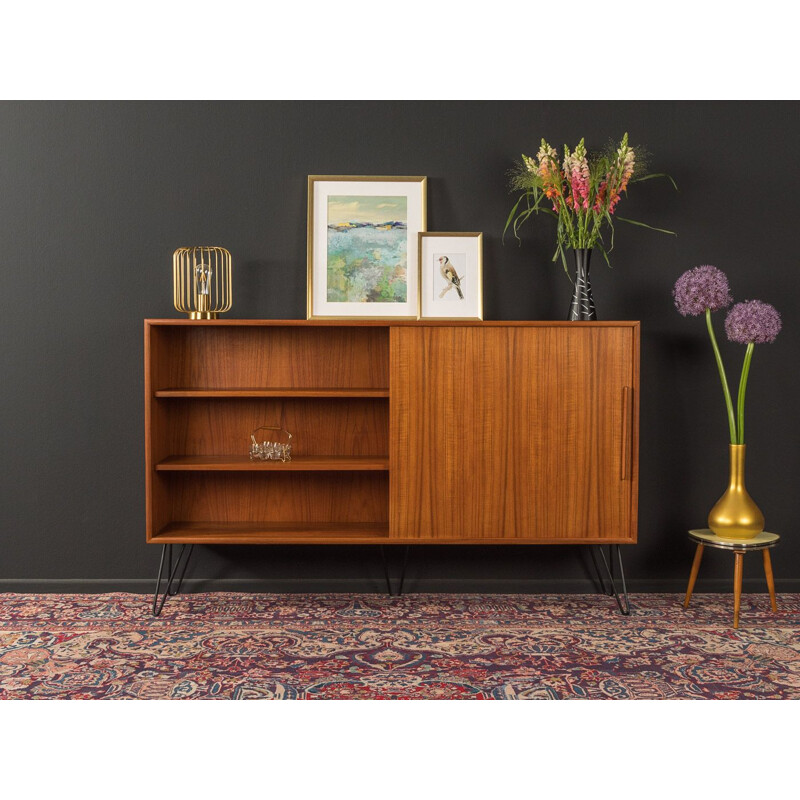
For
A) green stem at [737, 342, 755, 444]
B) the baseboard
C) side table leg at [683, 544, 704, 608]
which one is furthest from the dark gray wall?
green stem at [737, 342, 755, 444]

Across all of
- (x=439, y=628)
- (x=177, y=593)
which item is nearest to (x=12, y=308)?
(x=177, y=593)

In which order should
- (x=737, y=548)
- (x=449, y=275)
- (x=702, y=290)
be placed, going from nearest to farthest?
(x=737, y=548) < (x=702, y=290) < (x=449, y=275)

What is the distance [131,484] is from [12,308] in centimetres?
111

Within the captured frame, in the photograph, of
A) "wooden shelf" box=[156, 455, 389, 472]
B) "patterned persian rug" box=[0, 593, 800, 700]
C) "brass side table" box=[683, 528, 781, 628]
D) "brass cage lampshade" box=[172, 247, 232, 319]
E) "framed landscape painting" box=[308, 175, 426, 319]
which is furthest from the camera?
"framed landscape painting" box=[308, 175, 426, 319]

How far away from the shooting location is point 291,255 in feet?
13.7

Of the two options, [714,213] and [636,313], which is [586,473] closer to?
[636,313]

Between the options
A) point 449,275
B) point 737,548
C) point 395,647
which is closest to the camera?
point 395,647

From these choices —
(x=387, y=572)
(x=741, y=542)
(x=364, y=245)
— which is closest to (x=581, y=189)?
(x=364, y=245)

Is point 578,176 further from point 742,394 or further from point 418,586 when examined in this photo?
point 418,586

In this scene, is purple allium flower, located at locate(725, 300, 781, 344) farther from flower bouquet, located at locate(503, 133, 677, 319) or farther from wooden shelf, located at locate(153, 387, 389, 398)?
wooden shelf, located at locate(153, 387, 389, 398)

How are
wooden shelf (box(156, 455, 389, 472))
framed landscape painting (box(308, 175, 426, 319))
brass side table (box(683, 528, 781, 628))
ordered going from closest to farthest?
brass side table (box(683, 528, 781, 628)), wooden shelf (box(156, 455, 389, 472)), framed landscape painting (box(308, 175, 426, 319))

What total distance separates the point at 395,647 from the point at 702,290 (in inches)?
86.2

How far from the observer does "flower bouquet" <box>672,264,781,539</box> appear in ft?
12.3

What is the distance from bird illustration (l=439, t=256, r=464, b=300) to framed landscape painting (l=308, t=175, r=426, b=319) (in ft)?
0.52
